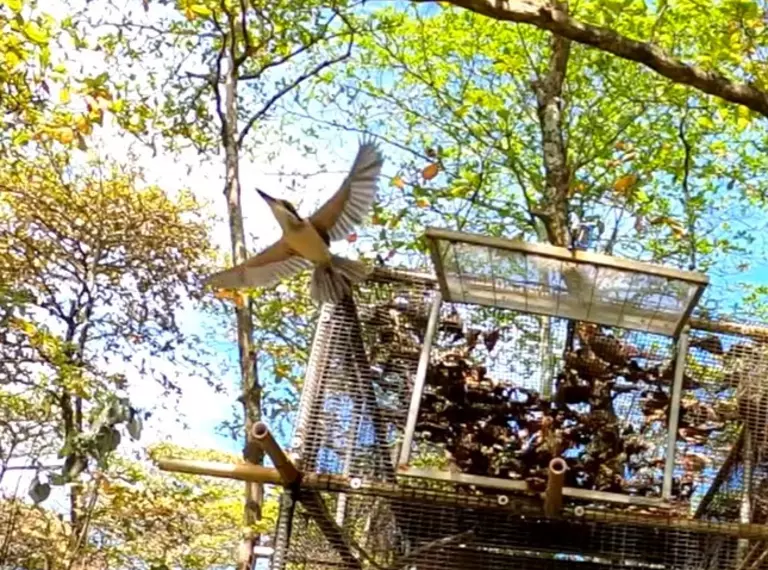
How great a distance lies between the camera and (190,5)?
469 centimetres

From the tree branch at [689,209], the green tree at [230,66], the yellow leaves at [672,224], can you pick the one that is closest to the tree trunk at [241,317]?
the green tree at [230,66]

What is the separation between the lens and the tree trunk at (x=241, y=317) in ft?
17.3

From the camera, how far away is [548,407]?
341 centimetres

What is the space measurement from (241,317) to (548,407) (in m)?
2.82

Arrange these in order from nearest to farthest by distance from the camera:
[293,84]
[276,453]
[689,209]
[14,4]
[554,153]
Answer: [276,453] < [14,4] < [554,153] < [689,209] < [293,84]

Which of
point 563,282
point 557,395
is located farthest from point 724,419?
point 563,282

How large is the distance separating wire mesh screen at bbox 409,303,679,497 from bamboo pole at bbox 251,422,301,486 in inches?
20.8

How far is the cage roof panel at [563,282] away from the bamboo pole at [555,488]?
54 cm

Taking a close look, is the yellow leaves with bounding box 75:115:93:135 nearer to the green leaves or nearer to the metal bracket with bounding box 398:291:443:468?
the green leaves

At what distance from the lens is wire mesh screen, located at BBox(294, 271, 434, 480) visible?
3143 mm

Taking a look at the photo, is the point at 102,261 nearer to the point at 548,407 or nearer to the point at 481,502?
the point at 548,407

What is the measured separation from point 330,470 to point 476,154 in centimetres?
432

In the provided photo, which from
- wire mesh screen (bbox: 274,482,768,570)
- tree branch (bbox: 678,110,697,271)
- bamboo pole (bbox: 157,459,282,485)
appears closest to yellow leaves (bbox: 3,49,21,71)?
bamboo pole (bbox: 157,459,282,485)

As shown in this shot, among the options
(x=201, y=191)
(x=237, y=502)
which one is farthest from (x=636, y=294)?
(x=237, y=502)
